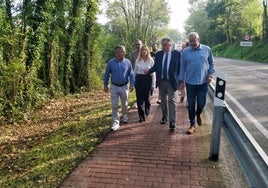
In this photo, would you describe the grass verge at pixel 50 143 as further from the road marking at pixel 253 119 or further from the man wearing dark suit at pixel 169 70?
the road marking at pixel 253 119

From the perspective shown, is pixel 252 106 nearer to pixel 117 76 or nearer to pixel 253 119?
pixel 253 119

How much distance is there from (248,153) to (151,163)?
201cm

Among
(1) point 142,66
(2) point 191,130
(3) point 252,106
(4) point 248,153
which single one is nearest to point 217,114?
(4) point 248,153

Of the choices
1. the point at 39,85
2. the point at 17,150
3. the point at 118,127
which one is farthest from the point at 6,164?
the point at 39,85

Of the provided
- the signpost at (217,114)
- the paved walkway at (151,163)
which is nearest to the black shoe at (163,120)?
the paved walkway at (151,163)

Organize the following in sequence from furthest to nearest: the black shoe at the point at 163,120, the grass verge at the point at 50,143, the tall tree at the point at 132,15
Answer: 1. the tall tree at the point at 132,15
2. the black shoe at the point at 163,120
3. the grass verge at the point at 50,143

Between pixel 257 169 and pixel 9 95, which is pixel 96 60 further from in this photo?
pixel 257 169

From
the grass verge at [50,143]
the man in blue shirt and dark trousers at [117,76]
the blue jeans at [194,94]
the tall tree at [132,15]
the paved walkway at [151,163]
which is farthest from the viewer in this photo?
the tall tree at [132,15]

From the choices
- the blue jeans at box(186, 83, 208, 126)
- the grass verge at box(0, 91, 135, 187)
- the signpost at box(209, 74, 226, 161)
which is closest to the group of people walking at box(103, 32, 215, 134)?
the blue jeans at box(186, 83, 208, 126)

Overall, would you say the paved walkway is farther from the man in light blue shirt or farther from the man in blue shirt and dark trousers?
the man in light blue shirt

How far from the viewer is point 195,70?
707 cm

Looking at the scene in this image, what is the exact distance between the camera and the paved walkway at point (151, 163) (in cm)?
476

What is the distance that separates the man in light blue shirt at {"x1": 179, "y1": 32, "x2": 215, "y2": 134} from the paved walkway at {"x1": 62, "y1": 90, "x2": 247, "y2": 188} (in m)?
0.75

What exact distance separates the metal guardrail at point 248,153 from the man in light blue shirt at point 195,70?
1.79 m
